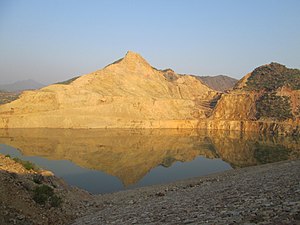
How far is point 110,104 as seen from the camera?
97.1 meters

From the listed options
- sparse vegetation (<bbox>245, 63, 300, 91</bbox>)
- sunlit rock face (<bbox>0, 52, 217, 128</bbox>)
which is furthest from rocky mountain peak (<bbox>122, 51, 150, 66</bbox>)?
sparse vegetation (<bbox>245, 63, 300, 91</bbox>)

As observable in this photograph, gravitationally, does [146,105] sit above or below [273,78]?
below

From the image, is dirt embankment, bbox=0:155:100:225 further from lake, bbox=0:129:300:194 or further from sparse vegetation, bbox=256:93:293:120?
sparse vegetation, bbox=256:93:293:120

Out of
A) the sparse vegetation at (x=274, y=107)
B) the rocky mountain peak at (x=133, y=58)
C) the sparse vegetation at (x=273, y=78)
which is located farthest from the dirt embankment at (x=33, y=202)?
the rocky mountain peak at (x=133, y=58)

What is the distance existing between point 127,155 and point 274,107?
6044cm

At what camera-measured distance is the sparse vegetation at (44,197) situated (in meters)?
14.5

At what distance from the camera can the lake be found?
122ft

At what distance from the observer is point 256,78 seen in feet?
381

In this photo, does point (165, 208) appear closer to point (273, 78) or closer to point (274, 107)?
point (274, 107)

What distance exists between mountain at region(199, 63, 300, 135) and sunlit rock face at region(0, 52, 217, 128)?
8247mm

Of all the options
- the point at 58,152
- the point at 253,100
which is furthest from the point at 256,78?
the point at 58,152

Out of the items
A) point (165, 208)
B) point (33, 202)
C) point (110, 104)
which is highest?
point (110, 104)

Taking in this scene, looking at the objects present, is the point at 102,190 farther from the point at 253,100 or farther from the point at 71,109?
the point at 253,100

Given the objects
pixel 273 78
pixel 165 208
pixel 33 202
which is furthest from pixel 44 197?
pixel 273 78
